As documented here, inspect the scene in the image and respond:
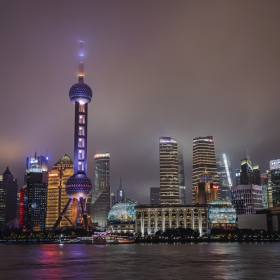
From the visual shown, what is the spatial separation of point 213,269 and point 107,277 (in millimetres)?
21563

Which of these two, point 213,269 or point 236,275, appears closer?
point 236,275

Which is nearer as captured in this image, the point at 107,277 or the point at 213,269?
the point at 107,277

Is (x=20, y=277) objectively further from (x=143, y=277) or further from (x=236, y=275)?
(x=236, y=275)

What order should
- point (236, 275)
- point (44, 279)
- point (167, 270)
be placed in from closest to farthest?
point (44, 279) → point (236, 275) → point (167, 270)

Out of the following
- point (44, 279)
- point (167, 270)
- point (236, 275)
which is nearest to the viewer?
point (44, 279)

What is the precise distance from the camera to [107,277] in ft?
221

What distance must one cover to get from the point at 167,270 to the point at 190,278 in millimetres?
13276

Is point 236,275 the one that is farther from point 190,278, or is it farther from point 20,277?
point 20,277

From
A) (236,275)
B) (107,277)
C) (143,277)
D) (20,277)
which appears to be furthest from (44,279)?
(236,275)

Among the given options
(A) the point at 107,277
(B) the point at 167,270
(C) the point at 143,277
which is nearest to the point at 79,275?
(A) the point at 107,277

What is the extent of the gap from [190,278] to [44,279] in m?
21.7

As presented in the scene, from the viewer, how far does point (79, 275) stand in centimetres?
7044

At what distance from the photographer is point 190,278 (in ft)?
214

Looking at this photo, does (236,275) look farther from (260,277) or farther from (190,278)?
(190,278)
